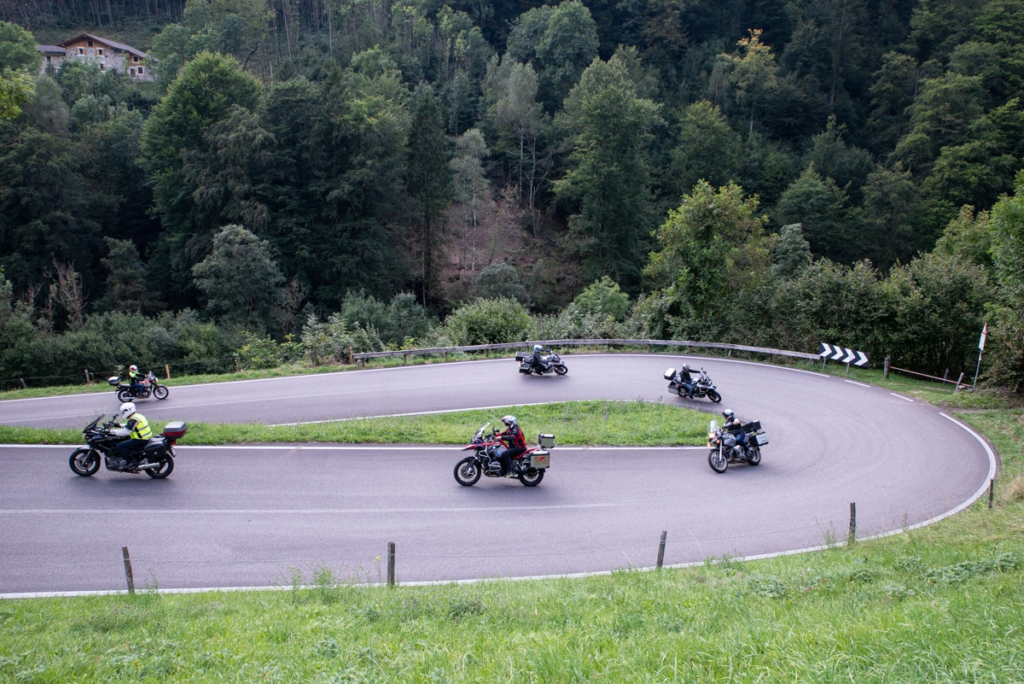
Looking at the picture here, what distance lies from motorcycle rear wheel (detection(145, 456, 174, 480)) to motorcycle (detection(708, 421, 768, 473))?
12.5 meters

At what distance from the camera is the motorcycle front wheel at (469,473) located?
15.8 m

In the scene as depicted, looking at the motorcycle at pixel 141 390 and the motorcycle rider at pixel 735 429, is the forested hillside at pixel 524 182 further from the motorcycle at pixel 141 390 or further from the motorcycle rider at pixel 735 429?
the motorcycle rider at pixel 735 429

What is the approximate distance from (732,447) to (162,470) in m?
13.1

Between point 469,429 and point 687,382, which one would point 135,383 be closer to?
point 469,429

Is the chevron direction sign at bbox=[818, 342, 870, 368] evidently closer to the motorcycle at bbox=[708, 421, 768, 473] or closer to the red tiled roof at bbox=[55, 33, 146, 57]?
the motorcycle at bbox=[708, 421, 768, 473]

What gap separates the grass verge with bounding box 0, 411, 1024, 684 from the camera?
237 inches

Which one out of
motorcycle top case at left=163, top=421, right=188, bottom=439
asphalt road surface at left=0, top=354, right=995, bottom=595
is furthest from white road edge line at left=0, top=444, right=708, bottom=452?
motorcycle top case at left=163, top=421, right=188, bottom=439

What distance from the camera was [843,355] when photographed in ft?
86.5

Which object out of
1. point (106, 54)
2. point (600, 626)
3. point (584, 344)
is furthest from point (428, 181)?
point (106, 54)

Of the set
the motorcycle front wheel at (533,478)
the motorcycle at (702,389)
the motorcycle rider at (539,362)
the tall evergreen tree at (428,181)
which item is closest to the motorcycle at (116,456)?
the motorcycle front wheel at (533,478)

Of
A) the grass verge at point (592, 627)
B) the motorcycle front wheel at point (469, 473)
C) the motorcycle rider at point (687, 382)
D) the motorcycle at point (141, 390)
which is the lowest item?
the motorcycle at point (141, 390)

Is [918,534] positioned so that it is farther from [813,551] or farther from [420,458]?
[420,458]

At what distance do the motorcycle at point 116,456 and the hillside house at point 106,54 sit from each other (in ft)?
292

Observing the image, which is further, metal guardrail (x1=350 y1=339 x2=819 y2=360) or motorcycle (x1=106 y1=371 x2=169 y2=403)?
metal guardrail (x1=350 y1=339 x2=819 y2=360)
